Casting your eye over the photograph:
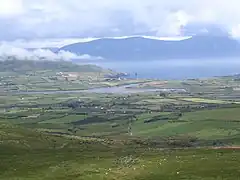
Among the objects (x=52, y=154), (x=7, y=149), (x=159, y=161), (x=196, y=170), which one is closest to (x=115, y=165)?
(x=159, y=161)

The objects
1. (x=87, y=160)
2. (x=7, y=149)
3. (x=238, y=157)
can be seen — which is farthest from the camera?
(x=7, y=149)

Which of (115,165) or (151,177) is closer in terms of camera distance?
(151,177)

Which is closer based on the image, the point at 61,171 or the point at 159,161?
the point at 61,171

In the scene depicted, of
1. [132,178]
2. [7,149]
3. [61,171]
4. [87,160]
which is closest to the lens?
[132,178]

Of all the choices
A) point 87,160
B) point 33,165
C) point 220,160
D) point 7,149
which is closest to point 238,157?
point 220,160

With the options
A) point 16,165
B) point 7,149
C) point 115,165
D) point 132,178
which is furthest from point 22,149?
point 132,178

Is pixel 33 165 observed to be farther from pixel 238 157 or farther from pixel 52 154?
pixel 238 157

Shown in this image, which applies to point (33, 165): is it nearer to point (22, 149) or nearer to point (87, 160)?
point (87, 160)

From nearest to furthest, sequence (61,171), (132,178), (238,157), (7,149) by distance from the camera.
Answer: (132,178), (61,171), (238,157), (7,149)

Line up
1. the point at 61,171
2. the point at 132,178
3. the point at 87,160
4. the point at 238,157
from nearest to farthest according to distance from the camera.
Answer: the point at 132,178 → the point at 61,171 → the point at 238,157 → the point at 87,160
